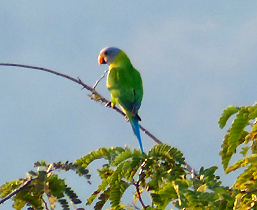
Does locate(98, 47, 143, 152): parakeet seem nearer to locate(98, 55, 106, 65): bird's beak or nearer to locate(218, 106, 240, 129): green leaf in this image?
locate(98, 55, 106, 65): bird's beak

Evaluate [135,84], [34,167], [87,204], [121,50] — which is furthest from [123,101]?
[34,167]

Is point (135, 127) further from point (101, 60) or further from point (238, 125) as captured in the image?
point (238, 125)

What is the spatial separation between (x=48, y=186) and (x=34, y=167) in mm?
231

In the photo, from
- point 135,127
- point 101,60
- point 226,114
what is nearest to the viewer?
point 226,114

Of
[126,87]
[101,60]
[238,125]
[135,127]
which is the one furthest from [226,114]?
[101,60]

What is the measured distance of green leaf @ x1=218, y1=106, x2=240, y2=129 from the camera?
3.85 m

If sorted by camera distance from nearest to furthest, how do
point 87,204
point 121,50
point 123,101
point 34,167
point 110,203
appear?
point 34,167
point 110,203
point 87,204
point 123,101
point 121,50

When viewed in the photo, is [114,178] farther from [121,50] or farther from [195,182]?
[121,50]

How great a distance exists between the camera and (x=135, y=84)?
278 inches

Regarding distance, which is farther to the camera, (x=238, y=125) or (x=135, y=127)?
(x=135, y=127)

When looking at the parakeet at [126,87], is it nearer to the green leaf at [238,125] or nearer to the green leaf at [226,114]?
the green leaf at [226,114]

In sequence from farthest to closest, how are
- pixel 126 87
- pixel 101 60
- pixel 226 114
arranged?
pixel 101 60 < pixel 126 87 < pixel 226 114

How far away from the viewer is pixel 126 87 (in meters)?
6.92

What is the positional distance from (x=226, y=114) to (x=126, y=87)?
3.15 metres
